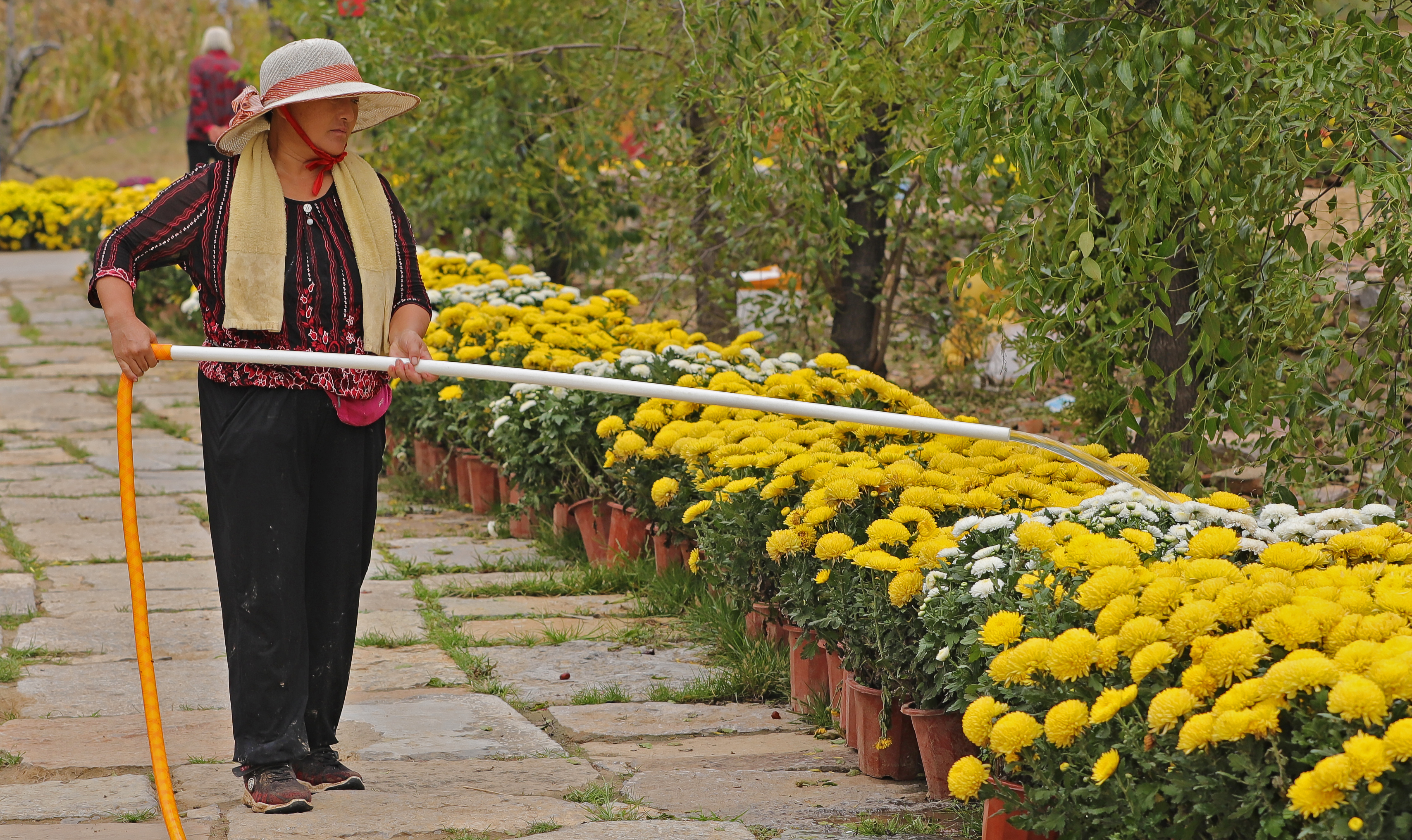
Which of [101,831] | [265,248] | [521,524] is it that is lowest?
[101,831]

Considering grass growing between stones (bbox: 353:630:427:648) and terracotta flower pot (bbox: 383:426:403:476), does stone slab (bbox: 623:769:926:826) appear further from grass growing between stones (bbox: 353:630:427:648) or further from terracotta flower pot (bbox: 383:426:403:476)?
terracotta flower pot (bbox: 383:426:403:476)

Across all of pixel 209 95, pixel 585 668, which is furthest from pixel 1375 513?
pixel 209 95

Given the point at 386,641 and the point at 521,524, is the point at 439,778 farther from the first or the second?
the point at 521,524

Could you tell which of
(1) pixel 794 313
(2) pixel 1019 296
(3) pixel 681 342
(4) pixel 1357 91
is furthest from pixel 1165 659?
(1) pixel 794 313

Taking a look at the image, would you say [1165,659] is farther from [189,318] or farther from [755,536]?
[189,318]

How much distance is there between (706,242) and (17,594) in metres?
3.56

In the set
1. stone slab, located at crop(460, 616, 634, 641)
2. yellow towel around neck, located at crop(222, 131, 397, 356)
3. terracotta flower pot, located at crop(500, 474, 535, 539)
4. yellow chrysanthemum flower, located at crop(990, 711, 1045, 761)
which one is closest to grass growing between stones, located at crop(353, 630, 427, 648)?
stone slab, located at crop(460, 616, 634, 641)

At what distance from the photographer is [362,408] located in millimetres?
3199

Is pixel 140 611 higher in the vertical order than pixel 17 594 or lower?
higher

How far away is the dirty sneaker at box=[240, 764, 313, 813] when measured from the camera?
3.05 m

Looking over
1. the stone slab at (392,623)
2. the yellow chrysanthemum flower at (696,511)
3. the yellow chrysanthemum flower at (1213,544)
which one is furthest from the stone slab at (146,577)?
the yellow chrysanthemum flower at (1213,544)

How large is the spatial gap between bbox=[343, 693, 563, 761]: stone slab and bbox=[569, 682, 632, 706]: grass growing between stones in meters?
0.17

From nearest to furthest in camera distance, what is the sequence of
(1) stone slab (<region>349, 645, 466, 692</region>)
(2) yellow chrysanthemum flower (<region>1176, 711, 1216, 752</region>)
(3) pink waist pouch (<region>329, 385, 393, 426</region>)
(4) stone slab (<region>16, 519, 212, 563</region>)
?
(2) yellow chrysanthemum flower (<region>1176, 711, 1216, 752</region>) < (3) pink waist pouch (<region>329, 385, 393, 426</region>) < (1) stone slab (<region>349, 645, 466, 692</region>) < (4) stone slab (<region>16, 519, 212, 563</region>)

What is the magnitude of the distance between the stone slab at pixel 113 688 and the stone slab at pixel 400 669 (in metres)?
0.37
